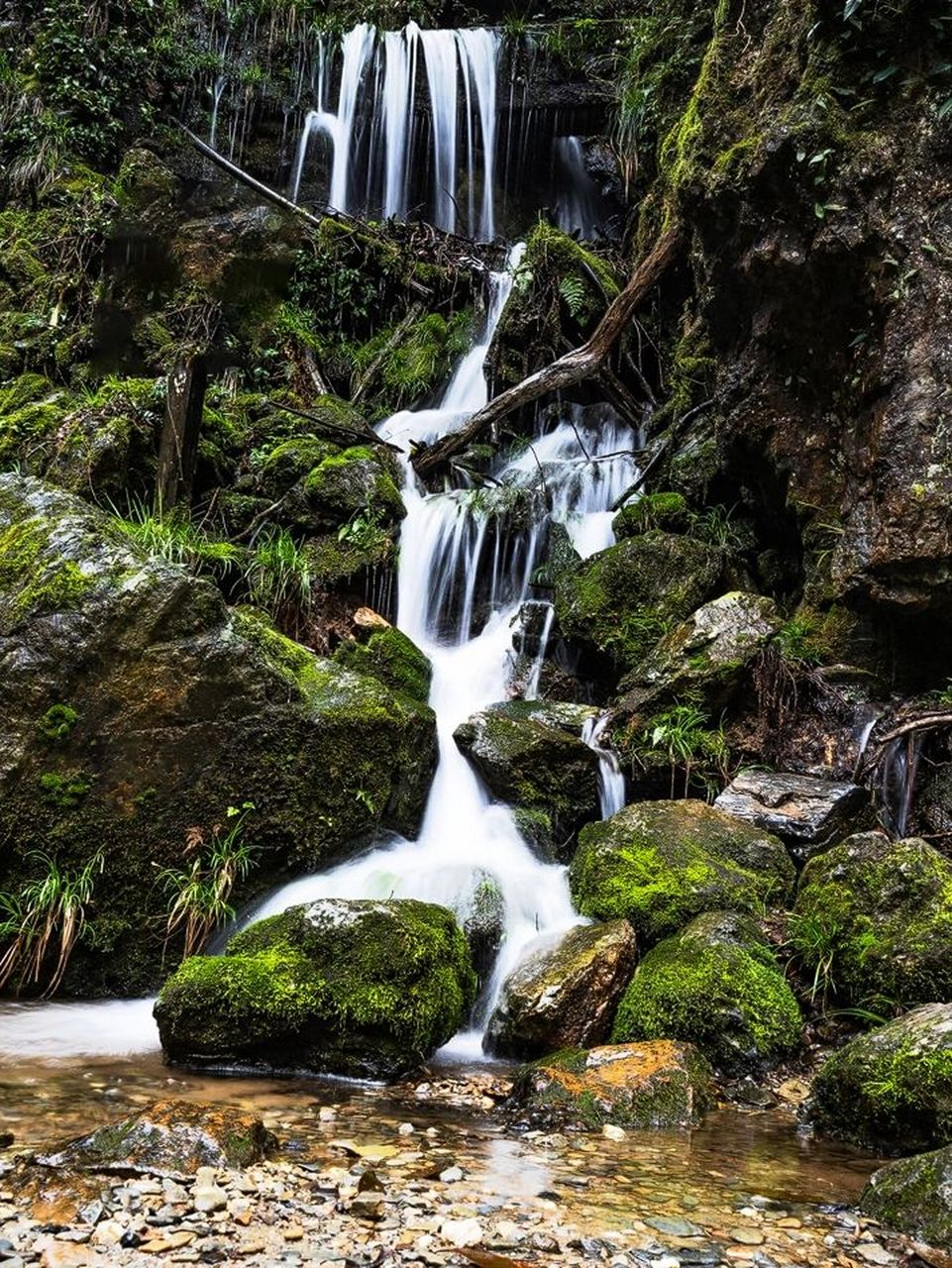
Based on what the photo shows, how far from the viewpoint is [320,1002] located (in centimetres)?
416

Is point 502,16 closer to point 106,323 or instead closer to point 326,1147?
point 106,323

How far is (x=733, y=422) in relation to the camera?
27.2ft

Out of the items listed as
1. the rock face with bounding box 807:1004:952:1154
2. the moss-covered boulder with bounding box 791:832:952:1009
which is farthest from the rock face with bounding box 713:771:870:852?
the rock face with bounding box 807:1004:952:1154

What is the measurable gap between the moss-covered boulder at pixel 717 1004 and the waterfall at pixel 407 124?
1350 cm

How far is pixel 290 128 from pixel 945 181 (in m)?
13.0

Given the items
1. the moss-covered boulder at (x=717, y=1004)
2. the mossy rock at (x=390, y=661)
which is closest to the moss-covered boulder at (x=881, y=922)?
the moss-covered boulder at (x=717, y=1004)

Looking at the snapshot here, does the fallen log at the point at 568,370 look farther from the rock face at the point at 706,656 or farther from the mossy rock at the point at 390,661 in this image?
the rock face at the point at 706,656

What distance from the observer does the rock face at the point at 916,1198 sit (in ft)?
8.46

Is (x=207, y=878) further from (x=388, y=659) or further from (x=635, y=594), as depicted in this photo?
(x=635, y=594)

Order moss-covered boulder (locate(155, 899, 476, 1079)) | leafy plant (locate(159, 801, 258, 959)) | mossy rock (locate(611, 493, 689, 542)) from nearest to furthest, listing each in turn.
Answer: moss-covered boulder (locate(155, 899, 476, 1079)) → leafy plant (locate(159, 801, 258, 959)) → mossy rock (locate(611, 493, 689, 542))

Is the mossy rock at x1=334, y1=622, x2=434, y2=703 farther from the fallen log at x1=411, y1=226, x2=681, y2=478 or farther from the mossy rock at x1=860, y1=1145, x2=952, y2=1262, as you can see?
the mossy rock at x1=860, y1=1145, x2=952, y2=1262

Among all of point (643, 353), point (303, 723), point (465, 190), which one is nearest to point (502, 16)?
point (465, 190)

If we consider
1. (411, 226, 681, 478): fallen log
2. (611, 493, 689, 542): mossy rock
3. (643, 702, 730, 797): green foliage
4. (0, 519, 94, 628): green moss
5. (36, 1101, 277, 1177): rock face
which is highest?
(411, 226, 681, 478): fallen log

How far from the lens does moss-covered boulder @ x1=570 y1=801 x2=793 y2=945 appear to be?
5141 mm
